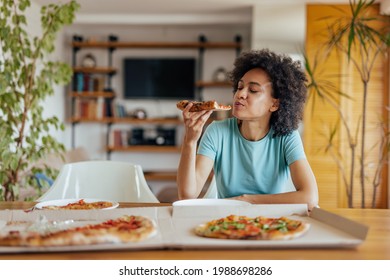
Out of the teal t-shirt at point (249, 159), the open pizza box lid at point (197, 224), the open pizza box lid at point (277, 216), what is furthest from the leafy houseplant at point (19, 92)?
the open pizza box lid at point (277, 216)

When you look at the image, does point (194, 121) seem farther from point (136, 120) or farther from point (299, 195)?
point (136, 120)

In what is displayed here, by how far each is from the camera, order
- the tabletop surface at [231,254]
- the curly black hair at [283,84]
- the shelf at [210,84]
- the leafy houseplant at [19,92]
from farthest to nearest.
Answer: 1. the shelf at [210,84]
2. the leafy houseplant at [19,92]
3. the curly black hair at [283,84]
4. the tabletop surface at [231,254]

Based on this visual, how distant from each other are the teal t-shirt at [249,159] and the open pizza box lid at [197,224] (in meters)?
0.61

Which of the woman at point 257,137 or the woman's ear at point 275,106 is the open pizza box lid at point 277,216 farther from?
the woman's ear at point 275,106

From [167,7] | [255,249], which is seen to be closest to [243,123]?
[255,249]

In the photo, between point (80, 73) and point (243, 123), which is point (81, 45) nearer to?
point (80, 73)

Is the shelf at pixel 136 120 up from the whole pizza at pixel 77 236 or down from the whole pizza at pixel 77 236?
down

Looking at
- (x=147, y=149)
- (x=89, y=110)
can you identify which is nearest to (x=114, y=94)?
(x=89, y=110)

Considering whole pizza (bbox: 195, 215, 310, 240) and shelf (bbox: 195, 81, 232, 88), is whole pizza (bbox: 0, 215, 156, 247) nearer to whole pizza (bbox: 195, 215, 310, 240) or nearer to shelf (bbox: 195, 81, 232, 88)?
whole pizza (bbox: 195, 215, 310, 240)

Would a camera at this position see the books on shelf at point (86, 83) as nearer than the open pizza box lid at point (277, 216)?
No

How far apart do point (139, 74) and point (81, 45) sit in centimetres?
89

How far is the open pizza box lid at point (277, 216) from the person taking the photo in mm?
1070

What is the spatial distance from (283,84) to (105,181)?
103cm
